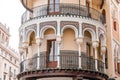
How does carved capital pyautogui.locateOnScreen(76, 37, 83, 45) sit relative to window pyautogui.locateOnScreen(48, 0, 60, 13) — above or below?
below

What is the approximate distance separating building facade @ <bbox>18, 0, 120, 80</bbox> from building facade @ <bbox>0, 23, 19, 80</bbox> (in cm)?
4119

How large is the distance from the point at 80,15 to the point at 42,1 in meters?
3.79

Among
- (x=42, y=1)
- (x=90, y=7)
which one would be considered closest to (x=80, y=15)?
(x=90, y=7)

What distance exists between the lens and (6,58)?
71500 mm

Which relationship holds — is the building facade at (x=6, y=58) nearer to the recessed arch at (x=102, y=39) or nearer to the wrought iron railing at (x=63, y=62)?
the wrought iron railing at (x=63, y=62)

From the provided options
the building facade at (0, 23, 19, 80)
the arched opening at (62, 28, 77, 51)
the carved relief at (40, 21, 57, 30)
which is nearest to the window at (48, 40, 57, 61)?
the arched opening at (62, 28, 77, 51)

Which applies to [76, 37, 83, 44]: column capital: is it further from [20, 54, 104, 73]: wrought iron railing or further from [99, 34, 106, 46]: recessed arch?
[99, 34, 106, 46]: recessed arch

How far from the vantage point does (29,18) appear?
94.0 ft

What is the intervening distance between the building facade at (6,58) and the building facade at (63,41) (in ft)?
135

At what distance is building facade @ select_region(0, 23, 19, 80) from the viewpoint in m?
69.6

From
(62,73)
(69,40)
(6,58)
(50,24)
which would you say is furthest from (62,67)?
(6,58)

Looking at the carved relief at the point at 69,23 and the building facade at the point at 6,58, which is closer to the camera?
the carved relief at the point at 69,23

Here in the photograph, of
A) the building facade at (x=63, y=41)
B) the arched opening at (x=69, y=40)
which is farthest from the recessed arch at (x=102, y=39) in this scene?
the arched opening at (x=69, y=40)

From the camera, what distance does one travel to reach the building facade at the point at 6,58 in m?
69.6
